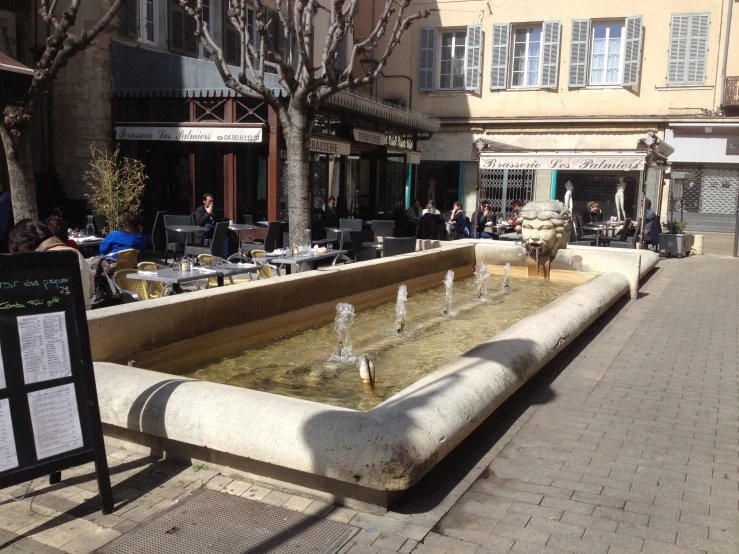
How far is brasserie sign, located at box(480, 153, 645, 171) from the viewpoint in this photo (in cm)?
1370

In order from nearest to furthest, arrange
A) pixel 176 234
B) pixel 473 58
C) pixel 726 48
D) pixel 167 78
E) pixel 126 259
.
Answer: pixel 126 259
pixel 176 234
pixel 167 78
pixel 726 48
pixel 473 58

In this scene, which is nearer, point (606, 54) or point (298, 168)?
point (298, 168)

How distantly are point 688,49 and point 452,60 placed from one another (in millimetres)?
7684

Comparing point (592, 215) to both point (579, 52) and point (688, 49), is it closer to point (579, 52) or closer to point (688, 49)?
point (579, 52)

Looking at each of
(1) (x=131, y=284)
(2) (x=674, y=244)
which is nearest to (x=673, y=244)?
(2) (x=674, y=244)

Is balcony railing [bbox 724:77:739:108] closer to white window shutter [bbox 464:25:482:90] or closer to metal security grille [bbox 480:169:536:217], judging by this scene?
metal security grille [bbox 480:169:536:217]

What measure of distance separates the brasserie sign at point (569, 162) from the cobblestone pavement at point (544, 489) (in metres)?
8.60

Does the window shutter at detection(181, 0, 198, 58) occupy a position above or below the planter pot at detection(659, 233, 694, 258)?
above

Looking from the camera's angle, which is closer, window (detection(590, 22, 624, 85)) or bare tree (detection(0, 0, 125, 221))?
bare tree (detection(0, 0, 125, 221))

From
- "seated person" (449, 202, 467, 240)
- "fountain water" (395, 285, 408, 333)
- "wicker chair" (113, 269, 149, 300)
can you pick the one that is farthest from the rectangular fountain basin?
"seated person" (449, 202, 467, 240)

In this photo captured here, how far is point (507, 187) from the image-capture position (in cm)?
2506

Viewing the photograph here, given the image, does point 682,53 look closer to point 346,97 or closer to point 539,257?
point 346,97

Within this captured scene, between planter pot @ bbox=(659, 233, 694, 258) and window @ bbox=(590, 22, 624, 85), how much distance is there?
320 inches

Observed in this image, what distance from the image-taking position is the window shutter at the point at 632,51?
76.5 ft
